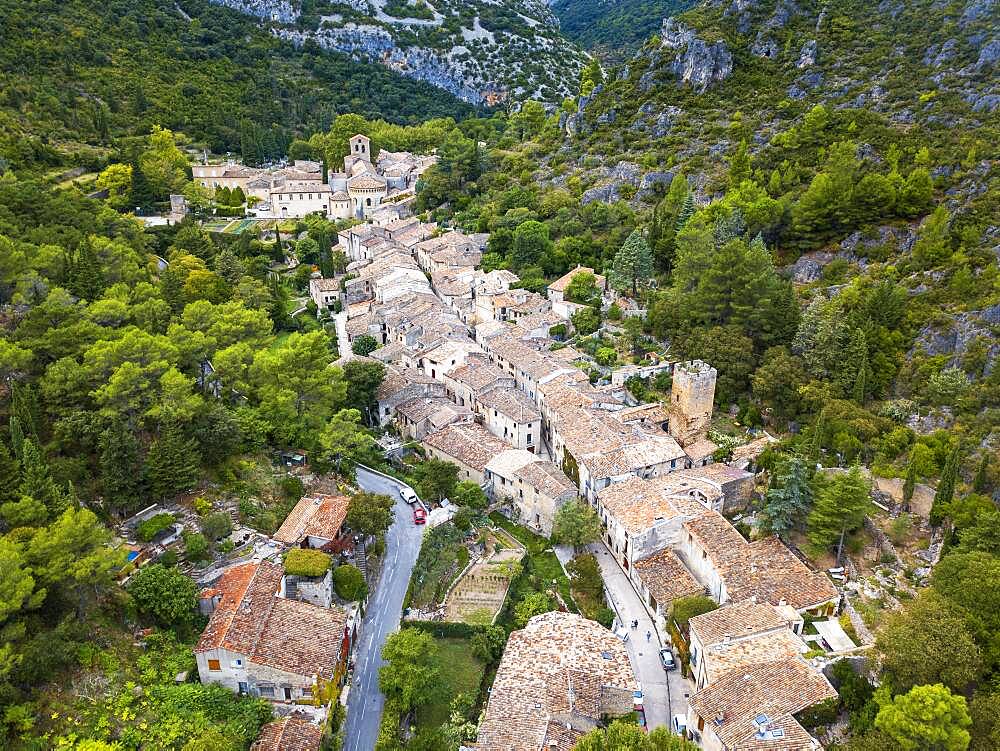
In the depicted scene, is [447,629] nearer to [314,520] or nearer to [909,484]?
[314,520]

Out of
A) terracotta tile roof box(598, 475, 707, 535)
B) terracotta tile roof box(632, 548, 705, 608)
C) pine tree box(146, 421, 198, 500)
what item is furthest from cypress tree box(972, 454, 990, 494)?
pine tree box(146, 421, 198, 500)

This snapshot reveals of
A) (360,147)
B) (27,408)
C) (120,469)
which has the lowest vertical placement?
(120,469)

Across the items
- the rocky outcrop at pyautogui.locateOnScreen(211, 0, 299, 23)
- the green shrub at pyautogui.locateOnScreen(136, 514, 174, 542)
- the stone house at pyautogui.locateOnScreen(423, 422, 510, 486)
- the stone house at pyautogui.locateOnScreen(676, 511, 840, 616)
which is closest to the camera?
the green shrub at pyautogui.locateOnScreen(136, 514, 174, 542)

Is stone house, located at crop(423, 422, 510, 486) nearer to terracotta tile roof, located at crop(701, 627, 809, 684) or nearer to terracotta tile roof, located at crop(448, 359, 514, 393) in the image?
terracotta tile roof, located at crop(448, 359, 514, 393)

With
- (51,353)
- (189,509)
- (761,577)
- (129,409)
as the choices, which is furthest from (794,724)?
(51,353)

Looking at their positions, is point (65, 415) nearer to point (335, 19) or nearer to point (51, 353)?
point (51, 353)

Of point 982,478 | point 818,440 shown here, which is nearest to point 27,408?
point 818,440

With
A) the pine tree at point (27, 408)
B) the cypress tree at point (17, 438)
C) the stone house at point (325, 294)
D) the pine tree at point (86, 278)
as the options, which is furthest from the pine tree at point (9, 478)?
the stone house at point (325, 294)
